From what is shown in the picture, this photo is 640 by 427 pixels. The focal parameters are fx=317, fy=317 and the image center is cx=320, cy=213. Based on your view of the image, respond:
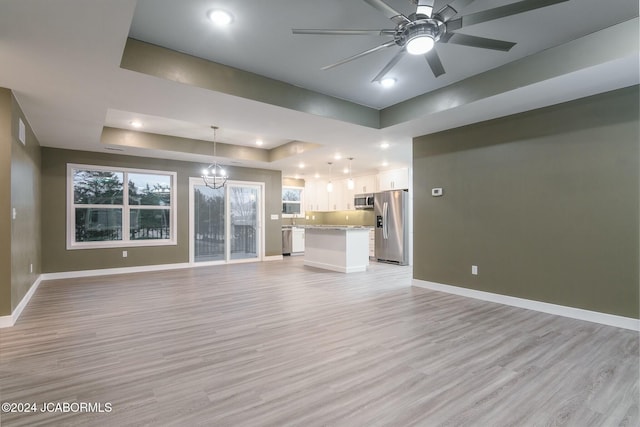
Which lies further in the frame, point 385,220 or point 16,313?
point 385,220

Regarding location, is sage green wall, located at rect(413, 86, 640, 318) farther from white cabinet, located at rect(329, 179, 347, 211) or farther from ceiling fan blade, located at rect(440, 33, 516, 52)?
white cabinet, located at rect(329, 179, 347, 211)

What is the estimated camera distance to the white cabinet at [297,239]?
33.2ft

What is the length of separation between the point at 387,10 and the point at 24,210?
500 centimetres

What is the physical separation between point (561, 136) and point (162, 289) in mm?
5982

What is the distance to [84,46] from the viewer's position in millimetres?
2553

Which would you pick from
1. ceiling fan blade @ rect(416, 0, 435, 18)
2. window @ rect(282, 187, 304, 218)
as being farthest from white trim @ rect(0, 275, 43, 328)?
window @ rect(282, 187, 304, 218)

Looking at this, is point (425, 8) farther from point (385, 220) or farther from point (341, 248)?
point (385, 220)

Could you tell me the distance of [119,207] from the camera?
677cm

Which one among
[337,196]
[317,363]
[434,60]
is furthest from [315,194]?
[317,363]

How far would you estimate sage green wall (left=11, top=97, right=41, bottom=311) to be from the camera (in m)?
3.55

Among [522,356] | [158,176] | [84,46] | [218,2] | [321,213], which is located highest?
[218,2]

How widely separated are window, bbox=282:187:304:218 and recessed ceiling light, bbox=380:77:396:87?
7037 millimetres

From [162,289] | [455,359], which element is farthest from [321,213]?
[455,359]

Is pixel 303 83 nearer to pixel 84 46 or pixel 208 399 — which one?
pixel 84 46
